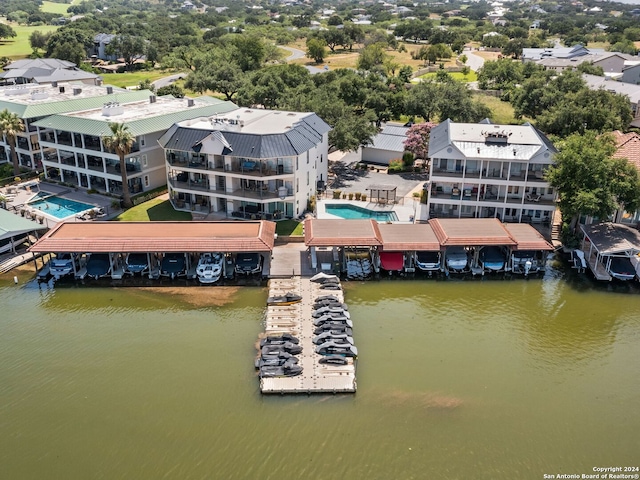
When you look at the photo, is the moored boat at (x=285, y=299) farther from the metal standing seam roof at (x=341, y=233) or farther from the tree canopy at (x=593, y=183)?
the tree canopy at (x=593, y=183)

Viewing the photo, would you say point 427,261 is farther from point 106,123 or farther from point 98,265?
point 106,123

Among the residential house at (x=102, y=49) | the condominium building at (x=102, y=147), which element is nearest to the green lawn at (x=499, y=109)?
the condominium building at (x=102, y=147)

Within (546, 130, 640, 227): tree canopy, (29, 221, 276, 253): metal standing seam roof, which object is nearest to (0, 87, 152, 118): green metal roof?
(29, 221, 276, 253): metal standing seam roof

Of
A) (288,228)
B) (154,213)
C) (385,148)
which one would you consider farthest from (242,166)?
(385,148)

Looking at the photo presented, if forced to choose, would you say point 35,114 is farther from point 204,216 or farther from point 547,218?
point 547,218

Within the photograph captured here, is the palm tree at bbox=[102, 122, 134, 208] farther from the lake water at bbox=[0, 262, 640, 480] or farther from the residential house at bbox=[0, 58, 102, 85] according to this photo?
the residential house at bbox=[0, 58, 102, 85]

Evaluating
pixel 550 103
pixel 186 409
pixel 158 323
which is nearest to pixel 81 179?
pixel 158 323
